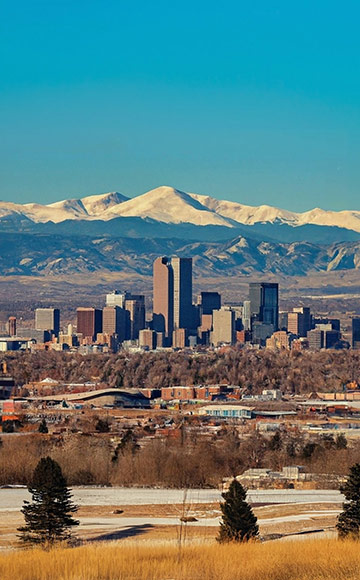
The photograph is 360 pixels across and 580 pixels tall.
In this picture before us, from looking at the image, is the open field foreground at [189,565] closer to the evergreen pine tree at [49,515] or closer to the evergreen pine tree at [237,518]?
the evergreen pine tree at [237,518]

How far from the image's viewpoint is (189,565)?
64.8ft

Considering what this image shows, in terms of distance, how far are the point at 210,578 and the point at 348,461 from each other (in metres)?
38.3

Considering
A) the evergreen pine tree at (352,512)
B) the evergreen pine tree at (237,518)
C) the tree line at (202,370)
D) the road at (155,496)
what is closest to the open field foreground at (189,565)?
the evergreen pine tree at (237,518)

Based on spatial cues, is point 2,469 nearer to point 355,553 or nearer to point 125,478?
point 125,478

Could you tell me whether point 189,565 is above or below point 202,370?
above

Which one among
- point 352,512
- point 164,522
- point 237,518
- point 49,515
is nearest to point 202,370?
point 164,522

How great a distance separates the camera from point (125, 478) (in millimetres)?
50844

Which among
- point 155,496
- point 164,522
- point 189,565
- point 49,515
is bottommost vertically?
point 155,496

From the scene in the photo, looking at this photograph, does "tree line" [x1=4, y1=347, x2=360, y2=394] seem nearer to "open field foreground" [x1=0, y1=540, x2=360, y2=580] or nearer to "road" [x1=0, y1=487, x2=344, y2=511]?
"road" [x1=0, y1=487, x2=344, y2=511]

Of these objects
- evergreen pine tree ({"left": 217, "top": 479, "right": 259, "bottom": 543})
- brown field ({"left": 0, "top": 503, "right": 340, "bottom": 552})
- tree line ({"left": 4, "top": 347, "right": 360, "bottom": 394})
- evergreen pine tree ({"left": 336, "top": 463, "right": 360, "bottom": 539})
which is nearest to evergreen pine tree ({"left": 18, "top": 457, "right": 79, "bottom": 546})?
brown field ({"left": 0, "top": 503, "right": 340, "bottom": 552})

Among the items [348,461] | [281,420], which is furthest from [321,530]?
[281,420]

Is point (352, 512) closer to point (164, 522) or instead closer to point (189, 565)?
point (164, 522)

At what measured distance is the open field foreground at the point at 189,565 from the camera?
1870cm

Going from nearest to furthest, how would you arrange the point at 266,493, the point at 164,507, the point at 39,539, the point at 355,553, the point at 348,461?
1. the point at 355,553
2. the point at 39,539
3. the point at 164,507
4. the point at 266,493
5. the point at 348,461
